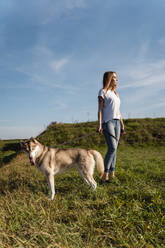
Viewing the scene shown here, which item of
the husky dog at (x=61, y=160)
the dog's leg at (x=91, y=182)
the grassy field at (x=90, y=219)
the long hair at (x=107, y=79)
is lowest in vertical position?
the grassy field at (x=90, y=219)

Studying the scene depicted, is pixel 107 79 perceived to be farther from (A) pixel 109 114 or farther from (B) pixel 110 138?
(B) pixel 110 138

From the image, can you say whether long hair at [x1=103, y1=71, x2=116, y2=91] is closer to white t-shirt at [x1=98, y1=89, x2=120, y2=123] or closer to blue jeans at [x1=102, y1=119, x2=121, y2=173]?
white t-shirt at [x1=98, y1=89, x2=120, y2=123]

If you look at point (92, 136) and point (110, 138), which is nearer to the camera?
point (110, 138)

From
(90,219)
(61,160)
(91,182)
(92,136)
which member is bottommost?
(90,219)

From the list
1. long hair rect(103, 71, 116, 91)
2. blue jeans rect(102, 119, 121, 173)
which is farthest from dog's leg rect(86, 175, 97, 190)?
long hair rect(103, 71, 116, 91)

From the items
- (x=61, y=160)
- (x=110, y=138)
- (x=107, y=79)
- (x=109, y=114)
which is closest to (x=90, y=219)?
(x=61, y=160)

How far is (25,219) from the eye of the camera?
12.7 ft

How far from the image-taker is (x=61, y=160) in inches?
209

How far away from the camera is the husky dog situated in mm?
5066

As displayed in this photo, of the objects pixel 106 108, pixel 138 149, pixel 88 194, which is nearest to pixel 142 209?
pixel 88 194

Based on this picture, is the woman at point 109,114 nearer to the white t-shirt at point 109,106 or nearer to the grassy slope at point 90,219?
the white t-shirt at point 109,106

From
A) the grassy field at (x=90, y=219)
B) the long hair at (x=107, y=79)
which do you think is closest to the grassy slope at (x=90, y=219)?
the grassy field at (x=90, y=219)

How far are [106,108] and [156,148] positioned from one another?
9369 millimetres

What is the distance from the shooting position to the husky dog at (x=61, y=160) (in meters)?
5.07
